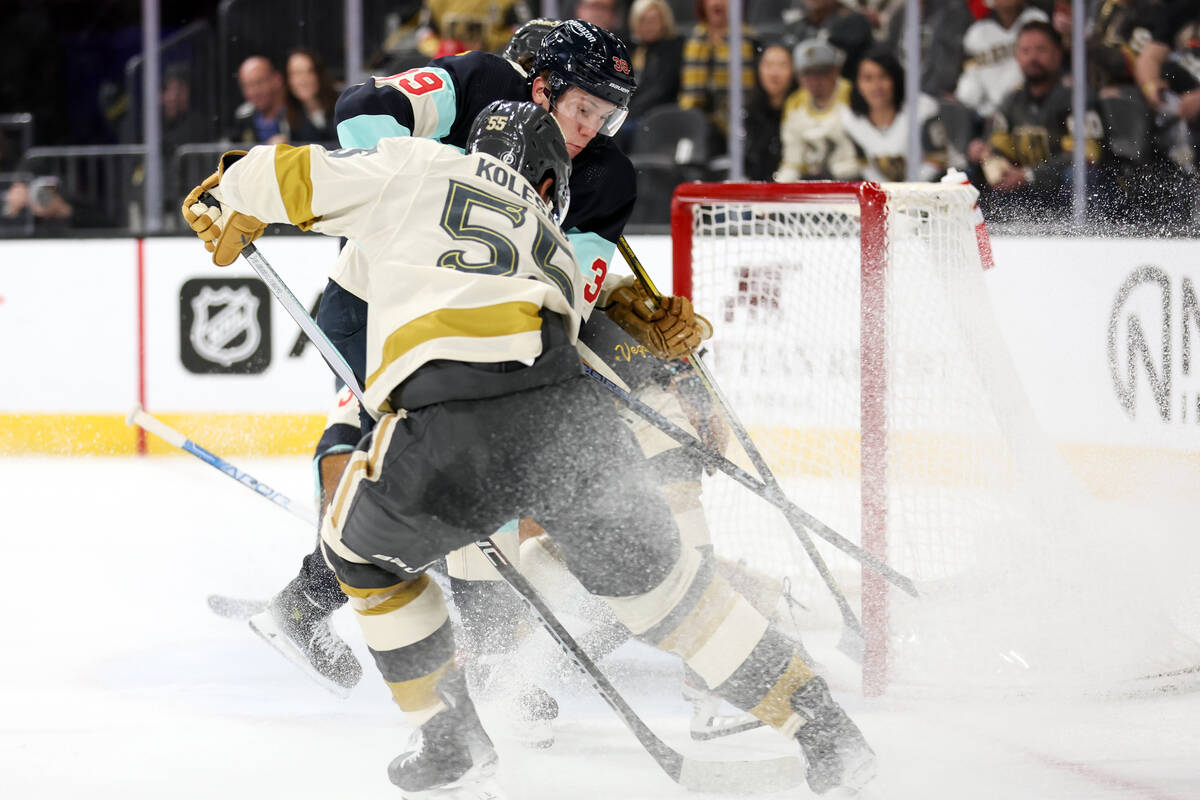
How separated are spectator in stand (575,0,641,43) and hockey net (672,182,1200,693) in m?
2.60

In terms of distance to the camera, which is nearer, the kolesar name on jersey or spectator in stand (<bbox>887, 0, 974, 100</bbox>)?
the kolesar name on jersey

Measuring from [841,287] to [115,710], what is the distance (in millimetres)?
1598

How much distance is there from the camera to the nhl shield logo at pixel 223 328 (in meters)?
4.68

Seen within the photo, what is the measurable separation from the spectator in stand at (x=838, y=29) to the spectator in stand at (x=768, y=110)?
142 millimetres

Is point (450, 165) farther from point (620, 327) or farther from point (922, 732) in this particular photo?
point (922, 732)

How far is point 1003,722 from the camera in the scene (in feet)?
6.98

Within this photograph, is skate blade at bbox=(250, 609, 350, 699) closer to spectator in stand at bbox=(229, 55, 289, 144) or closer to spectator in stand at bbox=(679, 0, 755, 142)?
spectator in stand at bbox=(679, 0, 755, 142)

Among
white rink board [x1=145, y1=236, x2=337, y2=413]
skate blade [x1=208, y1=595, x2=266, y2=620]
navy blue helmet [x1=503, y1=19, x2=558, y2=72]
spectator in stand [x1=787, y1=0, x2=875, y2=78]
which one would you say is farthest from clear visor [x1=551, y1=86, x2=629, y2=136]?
spectator in stand [x1=787, y1=0, x2=875, y2=78]

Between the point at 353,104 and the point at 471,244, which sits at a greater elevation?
the point at 353,104

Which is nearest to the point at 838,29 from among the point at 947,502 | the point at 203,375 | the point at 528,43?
the point at 203,375

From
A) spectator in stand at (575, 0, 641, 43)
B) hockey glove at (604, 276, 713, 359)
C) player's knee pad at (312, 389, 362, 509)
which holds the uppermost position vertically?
spectator in stand at (575, 0, 641, 43)

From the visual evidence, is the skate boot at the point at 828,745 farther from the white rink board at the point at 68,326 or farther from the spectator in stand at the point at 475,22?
the spectator in stand at the point at 475,22

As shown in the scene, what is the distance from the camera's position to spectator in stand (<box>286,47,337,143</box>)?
5.32m

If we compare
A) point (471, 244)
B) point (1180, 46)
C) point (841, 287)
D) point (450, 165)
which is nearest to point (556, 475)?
point (471, 244)
